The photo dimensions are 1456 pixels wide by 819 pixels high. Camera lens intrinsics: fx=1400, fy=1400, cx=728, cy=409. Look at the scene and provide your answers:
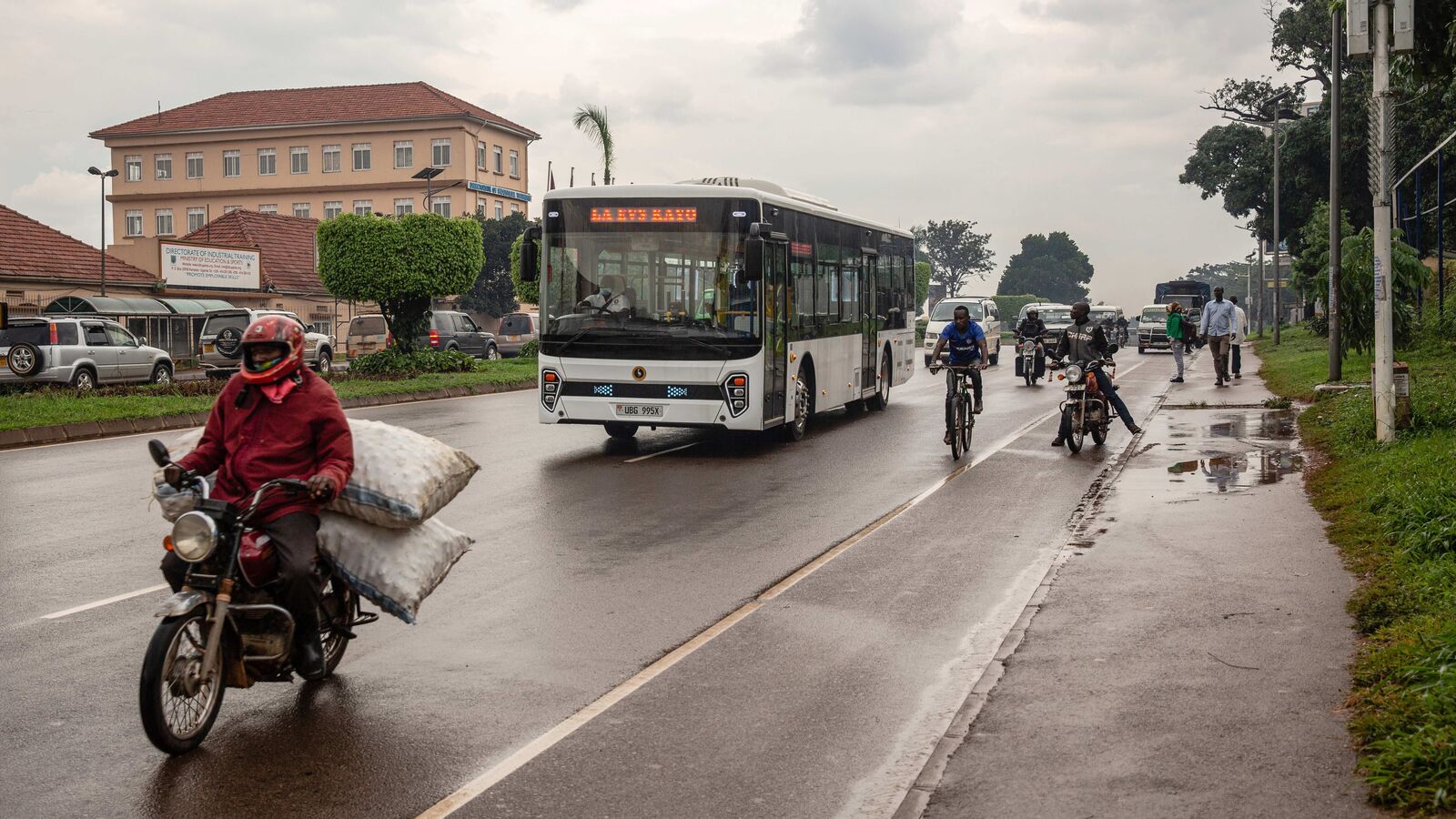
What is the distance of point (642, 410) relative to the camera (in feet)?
51.4

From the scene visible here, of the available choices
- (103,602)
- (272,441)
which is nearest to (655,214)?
(103,602)

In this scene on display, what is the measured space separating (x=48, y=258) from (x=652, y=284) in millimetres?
37341

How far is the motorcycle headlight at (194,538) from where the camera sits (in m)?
5.18

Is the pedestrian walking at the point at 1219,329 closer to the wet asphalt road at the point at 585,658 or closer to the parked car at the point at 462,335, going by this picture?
the wet asphalt road at the point at 585,658

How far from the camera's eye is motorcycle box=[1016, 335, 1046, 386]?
30.8 meters

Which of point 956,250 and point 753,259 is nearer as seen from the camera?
point 753,259

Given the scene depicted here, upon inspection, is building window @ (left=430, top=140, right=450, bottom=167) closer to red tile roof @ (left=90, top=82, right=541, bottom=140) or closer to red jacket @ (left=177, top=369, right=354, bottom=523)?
red tile roof @ (left=90, top=82, right=541, bottom=140)

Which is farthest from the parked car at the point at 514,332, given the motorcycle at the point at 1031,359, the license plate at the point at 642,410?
the license plate at the point at 642,410

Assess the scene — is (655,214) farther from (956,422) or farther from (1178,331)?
(1178,331)

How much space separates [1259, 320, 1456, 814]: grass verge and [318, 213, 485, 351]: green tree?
66.1ft

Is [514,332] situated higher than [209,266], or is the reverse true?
[209,266]

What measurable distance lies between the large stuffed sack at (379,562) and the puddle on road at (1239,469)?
871 cm

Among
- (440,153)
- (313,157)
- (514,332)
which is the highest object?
(313,157)

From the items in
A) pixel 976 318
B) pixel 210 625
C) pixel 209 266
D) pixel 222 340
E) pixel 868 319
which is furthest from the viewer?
pixel 209 266
